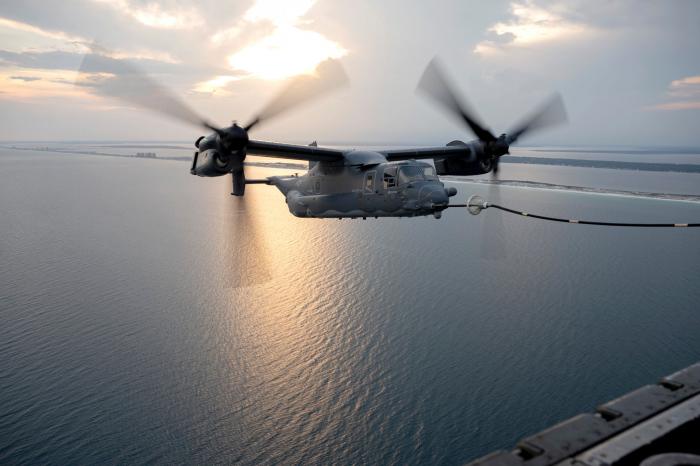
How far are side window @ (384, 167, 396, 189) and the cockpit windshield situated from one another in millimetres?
397

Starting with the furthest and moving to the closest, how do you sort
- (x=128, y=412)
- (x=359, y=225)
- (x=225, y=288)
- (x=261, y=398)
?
(x=359, y=225) → (x=225, y=288) → (x=261, y=398) → (x=128, y=412)

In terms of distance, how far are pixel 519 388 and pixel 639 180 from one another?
636ft

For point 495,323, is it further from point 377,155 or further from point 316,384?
point 377,155

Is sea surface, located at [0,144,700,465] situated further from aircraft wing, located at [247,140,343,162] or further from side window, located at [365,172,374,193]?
side window, located at [365,172,374,193]

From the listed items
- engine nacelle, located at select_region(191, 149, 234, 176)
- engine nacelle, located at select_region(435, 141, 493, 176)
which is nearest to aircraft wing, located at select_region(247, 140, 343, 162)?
engine nacelle, located at select_region(191, 149, 234, 176)

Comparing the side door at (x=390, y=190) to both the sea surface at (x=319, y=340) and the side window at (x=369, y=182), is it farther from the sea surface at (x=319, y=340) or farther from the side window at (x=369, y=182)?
the sea surface at (x=319, y=340)

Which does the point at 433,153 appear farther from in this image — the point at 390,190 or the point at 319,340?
the point at 319,340

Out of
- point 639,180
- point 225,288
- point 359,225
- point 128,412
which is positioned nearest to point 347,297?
point 225,288

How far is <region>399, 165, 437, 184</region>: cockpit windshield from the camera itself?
20.6 meters

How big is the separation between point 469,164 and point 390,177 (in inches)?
342

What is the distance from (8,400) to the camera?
36.4 metres

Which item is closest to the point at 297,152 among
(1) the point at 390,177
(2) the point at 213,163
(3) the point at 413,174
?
(2) the point at 213,163

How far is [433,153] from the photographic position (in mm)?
27312

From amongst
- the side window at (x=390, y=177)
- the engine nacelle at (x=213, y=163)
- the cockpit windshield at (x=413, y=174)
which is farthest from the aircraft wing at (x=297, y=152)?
the cockpit windshield at (x=413, y=174)
